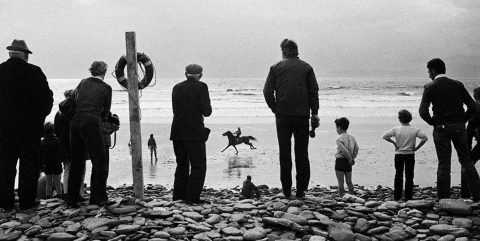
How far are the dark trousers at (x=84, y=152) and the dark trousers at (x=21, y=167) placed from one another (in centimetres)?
53

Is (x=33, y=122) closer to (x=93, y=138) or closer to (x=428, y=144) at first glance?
(x=93, y=138)

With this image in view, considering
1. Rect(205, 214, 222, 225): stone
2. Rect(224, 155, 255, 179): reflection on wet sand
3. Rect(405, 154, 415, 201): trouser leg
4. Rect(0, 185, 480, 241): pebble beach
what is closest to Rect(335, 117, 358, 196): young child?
Rect(405, 154, 415, 201): trouser leg

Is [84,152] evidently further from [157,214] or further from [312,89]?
[312,89]

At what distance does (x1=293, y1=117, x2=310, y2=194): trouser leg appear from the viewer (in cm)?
663

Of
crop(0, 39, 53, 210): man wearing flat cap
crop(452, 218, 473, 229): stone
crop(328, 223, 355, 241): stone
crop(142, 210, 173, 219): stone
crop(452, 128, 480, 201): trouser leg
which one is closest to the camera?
crop(328, 223, 355, 241): stone

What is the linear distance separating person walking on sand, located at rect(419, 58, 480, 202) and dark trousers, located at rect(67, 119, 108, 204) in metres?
4.80

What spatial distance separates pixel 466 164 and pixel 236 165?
25.9 feet

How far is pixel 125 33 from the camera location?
22.4 feet

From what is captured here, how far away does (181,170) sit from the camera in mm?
6895

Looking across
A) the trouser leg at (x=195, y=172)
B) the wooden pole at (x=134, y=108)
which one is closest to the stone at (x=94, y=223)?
the wooden pole at (x=134, y=108)

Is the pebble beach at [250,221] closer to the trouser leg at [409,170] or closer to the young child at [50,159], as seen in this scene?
the trouser leg at [409,170]

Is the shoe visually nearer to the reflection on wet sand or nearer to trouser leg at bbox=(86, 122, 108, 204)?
trouser leg at bbox=(86, 122, 108, 204)

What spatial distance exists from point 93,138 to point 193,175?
1541 millimetres

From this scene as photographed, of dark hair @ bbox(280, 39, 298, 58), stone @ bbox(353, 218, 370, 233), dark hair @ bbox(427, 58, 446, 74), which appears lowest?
stone @ bbox(353, 218, 370, 233)
